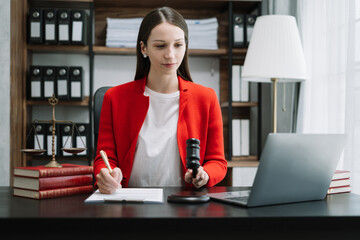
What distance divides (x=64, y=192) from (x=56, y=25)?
6.38 feet

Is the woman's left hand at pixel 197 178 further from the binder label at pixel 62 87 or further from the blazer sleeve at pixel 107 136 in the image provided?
the binder label at pixel 62 87

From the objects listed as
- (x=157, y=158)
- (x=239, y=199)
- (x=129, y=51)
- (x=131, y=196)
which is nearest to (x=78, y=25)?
(x=129, y=51)

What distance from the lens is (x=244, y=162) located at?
2.76m

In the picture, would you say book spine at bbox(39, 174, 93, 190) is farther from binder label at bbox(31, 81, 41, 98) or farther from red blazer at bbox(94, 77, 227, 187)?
binder label at bbox(31, 81, 41, 98)

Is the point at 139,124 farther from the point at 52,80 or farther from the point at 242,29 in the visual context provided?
the point at 242,29

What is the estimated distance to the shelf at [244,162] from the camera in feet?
8.71

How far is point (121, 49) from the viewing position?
2.77 metres

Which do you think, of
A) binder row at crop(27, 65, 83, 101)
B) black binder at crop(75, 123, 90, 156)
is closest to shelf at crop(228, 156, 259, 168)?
black binder at crop(75, 123, 90, 156)

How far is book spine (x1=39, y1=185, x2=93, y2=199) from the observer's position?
1.03 meters

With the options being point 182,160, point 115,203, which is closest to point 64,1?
point 182,160

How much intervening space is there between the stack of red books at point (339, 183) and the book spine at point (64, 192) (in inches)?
28.5

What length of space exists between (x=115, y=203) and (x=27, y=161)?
2.12 meters
